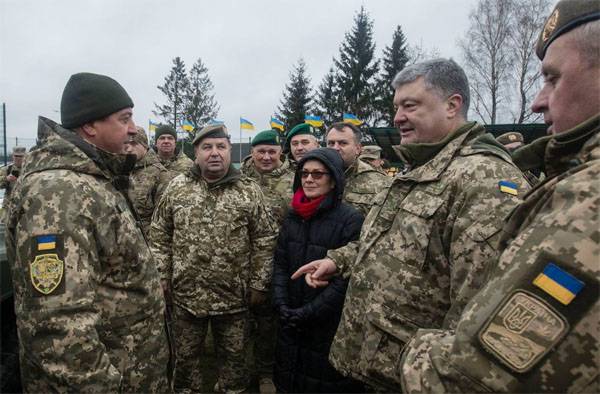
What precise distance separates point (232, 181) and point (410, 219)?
2079mm

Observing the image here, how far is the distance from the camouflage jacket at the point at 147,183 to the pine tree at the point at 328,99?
83.1ft

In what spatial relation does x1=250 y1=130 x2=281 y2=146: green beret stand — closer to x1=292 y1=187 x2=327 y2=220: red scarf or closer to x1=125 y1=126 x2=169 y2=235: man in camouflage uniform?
x1=125 y1=126 x2=169 y2=235: man in camouflage uniform

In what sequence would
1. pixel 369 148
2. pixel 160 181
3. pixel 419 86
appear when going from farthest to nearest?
1. pixel 369 148
2. pixel 160 181
3. pixel 419 86

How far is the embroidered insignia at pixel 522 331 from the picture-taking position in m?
0.87

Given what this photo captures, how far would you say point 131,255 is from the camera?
2059 millimetres

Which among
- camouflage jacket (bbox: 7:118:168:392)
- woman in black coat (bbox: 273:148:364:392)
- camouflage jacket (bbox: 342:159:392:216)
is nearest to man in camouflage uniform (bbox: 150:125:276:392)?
woman in black coat (bbox: 273:148:364:392)

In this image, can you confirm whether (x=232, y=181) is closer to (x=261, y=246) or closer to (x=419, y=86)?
(x=261, y=246)

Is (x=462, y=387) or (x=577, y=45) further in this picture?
(x=577, y=45)

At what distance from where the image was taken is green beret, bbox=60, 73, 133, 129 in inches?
82.8

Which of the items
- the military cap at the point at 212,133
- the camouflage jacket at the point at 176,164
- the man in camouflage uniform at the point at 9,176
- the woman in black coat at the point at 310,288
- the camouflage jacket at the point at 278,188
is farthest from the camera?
the man in camouflage uniform at the point at 9,176

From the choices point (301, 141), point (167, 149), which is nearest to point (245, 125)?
point (167, 149)

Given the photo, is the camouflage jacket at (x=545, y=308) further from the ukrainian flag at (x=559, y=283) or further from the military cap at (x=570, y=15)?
the military cap at (x=570, y=15)

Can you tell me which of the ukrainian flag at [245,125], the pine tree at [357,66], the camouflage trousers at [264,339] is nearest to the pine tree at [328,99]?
the pine tree at [357,66]

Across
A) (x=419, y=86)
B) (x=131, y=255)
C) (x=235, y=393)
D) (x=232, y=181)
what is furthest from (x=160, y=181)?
(x=419, y=86)
